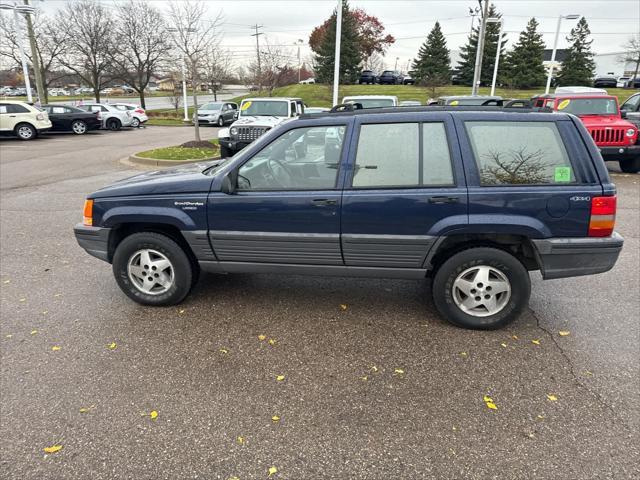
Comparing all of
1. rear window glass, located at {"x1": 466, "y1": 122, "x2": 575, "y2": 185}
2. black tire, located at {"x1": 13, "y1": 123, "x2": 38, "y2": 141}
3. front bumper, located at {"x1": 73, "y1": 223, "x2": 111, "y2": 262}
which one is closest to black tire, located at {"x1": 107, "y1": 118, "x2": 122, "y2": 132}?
black tire, located at {"x1": 13, "y1": 123, "x2": 38, "y2": 141}

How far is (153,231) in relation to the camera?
402 centimetres

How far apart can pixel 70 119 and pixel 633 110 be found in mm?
22974

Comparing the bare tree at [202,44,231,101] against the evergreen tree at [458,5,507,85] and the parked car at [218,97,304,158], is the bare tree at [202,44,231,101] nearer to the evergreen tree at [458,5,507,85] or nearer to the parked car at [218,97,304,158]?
the parked car at [218,97,304,158]

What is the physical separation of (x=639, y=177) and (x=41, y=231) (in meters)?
13.2

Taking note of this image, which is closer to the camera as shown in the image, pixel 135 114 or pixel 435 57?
pixel 135 114

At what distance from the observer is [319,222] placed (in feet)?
11.8

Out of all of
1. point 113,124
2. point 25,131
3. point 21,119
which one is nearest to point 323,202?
point 21,119

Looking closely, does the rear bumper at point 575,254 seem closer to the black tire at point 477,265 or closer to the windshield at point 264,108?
the black tire at point 477,265

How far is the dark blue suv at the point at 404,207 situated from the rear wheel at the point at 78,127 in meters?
20.7

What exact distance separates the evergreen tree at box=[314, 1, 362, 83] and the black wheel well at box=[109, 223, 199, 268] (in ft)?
153

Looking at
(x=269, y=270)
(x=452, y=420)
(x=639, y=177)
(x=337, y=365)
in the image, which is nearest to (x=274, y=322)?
(x=269, y=270)

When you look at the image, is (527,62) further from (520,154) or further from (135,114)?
(520,154)

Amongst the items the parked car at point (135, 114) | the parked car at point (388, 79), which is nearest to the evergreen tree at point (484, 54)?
the parked car at point (388, 79)

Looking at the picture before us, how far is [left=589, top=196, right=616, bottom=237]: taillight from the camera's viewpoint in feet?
10.7
